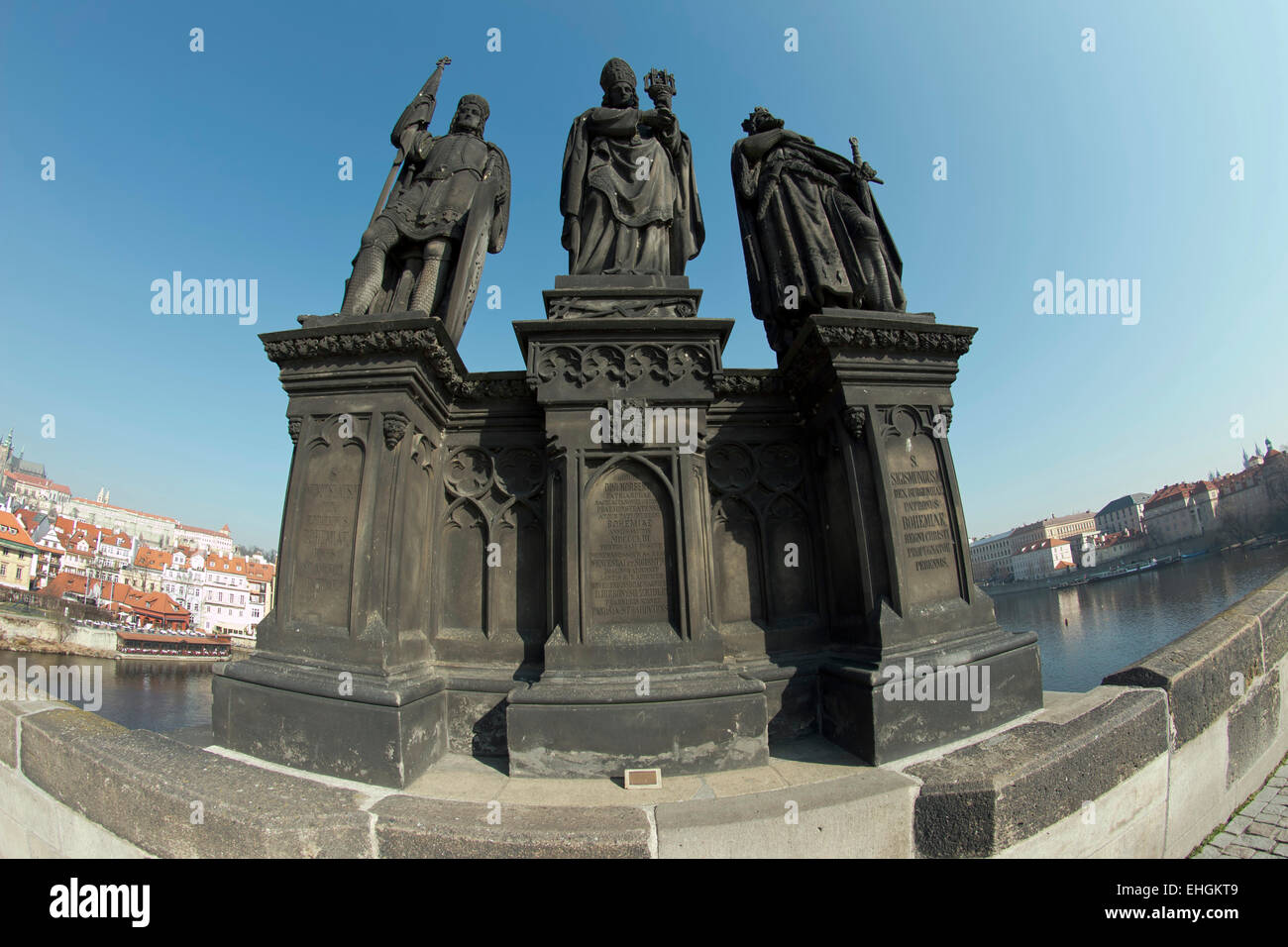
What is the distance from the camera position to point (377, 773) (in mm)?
3699

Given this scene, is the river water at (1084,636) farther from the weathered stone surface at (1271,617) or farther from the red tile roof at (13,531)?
the red tile roof at (13,531)

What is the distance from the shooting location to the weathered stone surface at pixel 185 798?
2.70 metres

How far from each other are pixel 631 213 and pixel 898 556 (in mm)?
4293

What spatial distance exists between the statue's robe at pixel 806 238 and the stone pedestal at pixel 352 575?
3628 mm

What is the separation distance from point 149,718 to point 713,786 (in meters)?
41.2

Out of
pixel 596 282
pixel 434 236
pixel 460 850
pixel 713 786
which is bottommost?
pixel 713 786

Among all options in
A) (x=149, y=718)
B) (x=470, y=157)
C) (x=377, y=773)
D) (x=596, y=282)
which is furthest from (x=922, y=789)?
(x=149, y=718)

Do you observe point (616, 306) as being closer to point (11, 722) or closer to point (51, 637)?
point (11, 722)

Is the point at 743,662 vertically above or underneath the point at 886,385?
underneath

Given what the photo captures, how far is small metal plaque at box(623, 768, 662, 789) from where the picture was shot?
3.58 metres

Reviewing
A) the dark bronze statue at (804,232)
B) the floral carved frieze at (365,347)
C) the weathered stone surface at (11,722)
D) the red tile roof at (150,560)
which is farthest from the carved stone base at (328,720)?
the red tile roof at (150,560)
